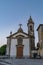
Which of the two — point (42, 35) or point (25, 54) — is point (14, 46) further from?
point (42, 35)

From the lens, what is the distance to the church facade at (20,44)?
5234 centimetres

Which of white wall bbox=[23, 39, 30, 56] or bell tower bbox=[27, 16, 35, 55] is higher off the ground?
bell tower bbox=[27, 16, 35, 55]

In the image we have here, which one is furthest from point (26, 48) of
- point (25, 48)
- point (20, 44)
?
point (20, 44)

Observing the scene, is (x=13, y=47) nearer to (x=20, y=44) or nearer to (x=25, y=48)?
(x=20, y=44)

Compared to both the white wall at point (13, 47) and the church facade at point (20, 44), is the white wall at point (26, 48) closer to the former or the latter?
the church facade at point (20, 44)

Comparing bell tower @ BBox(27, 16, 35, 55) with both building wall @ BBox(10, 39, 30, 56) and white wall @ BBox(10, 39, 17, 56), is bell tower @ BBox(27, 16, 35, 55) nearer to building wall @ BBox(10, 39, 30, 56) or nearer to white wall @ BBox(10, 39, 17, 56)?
building wall @ BBox(10, 39, 30, 56)

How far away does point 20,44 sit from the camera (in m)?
53.0

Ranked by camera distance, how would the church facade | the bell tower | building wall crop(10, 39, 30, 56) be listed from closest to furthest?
building wall crop(10, 39, 30, 56)
the church facade
the bell tower

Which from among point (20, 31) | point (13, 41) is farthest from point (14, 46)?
point (20, 31)

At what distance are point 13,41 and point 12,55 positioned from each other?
14.2 ft

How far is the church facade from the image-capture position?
52344mm

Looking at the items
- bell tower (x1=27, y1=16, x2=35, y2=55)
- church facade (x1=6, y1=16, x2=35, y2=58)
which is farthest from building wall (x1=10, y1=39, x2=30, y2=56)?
bell tower (x1=27, y1=16, x2=35, y2=55)

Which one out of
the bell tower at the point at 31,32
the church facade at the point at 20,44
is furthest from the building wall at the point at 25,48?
the bell tower at the point at 31,32

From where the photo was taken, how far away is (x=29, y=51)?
52.0 meters
